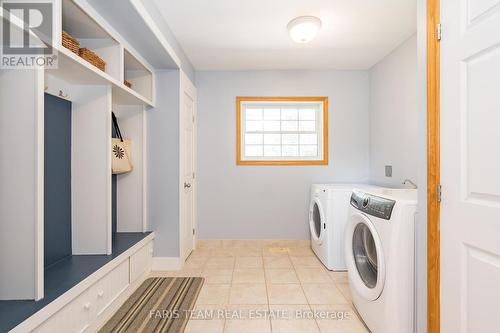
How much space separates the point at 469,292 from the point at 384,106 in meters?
2.53

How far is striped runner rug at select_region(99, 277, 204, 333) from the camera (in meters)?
1.75

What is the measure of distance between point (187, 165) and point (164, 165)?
356 mm

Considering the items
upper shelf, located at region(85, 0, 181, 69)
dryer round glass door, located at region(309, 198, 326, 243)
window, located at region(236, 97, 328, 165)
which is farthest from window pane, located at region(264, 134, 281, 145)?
upper shelf, located at region(85, 0, 181, 69)

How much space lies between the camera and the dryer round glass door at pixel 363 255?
5.23ft

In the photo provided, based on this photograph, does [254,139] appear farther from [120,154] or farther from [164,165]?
[120,154]

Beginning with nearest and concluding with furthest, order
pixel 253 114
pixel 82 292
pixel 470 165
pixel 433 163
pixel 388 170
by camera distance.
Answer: pixel 470 165 < pixel 433 163 < pixel 82 292 < pixel 388 170 < pixel 253 114

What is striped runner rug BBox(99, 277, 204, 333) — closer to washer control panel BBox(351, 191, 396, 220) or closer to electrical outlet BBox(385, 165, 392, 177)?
washer control panel BBox(351, 191, 396, 220)

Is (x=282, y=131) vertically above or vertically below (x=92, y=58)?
below

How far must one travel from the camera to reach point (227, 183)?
11.5 ft

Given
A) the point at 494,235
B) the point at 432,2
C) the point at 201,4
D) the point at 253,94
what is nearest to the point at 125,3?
the point at 201,4

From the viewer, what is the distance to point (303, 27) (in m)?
2.24

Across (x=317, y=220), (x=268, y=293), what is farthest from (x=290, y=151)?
(x=268, y=293)

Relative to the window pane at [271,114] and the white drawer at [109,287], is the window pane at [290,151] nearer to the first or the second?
the window pane at [271,114]

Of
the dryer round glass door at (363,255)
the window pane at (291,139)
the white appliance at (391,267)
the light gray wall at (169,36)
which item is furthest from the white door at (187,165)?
the white appliance at (391,267)
